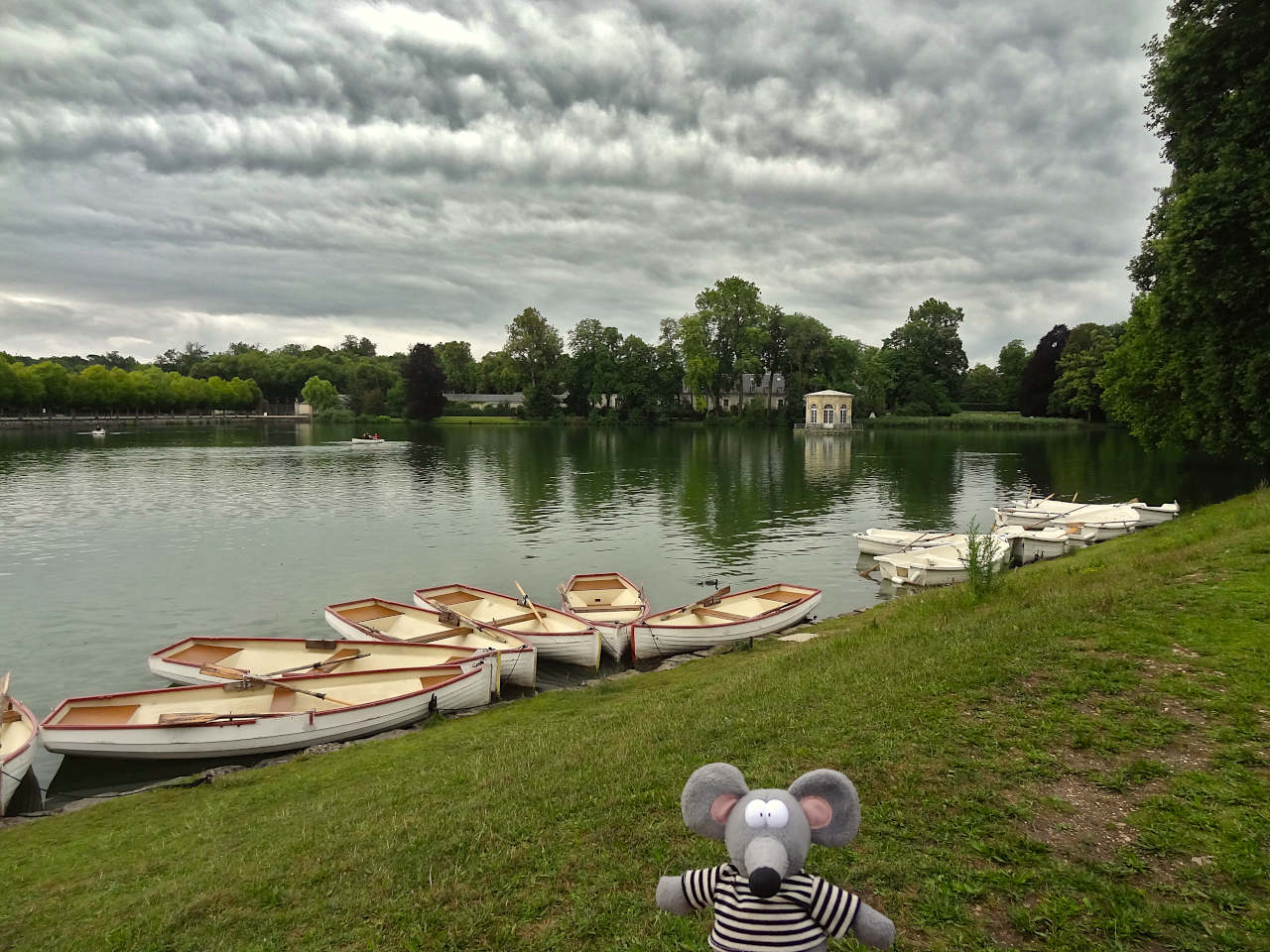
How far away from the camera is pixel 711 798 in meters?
3.62

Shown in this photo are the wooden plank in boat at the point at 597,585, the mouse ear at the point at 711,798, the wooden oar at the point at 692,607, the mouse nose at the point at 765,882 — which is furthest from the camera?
the wooden plank in boat at the point at 597,585

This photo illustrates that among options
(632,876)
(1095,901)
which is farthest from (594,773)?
(1095,901)

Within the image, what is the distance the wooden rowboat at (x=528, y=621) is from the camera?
56.6 feet

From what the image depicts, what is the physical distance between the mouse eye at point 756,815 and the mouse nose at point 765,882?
23 cm

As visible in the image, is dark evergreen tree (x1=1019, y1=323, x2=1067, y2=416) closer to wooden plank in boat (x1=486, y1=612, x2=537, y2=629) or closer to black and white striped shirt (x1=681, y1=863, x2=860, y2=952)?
wooden plank in boat (x1=486, y1=612, x2=537, y2=629)

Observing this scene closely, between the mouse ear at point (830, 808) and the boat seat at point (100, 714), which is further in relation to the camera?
the boat seat at point (100, 714)

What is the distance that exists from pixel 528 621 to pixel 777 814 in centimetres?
1609

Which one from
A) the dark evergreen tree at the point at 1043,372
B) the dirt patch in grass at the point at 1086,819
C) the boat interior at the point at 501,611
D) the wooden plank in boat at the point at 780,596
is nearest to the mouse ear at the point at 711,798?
the dirt patch in grass at the point at 1086,819

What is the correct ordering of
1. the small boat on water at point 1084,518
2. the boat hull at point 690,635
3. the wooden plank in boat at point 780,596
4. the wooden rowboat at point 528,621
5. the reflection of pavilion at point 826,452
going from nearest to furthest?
the wooden rowboat at point 528,621
the boat hull at point 690,635
the wooden plank in boat at point 780,596
the small boat on water at point 1084,518
the reflection of pavilion at point 826,452

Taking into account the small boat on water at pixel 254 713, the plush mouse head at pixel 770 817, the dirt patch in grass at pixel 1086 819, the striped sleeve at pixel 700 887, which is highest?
the plush mouse head at pixel 770 817

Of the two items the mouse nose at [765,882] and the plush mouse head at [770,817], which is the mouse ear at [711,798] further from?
the mouse nose at [765,882]

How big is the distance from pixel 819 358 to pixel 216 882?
12644 cm

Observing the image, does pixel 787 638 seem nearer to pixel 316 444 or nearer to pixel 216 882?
pixel 216 882

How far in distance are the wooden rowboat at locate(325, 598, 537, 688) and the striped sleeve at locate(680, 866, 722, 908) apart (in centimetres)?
1230
